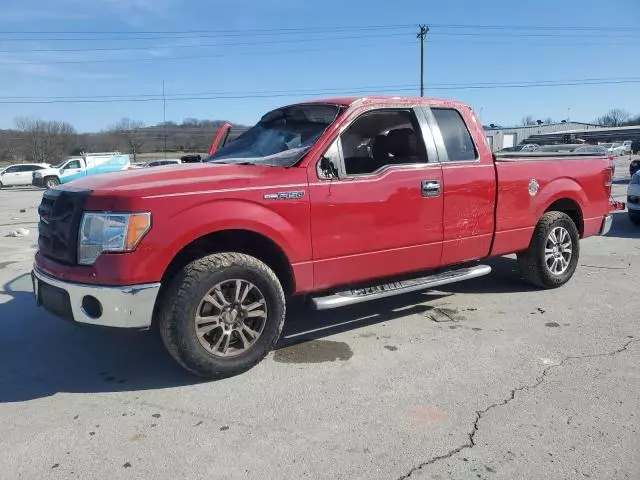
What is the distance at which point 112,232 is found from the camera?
132 inches

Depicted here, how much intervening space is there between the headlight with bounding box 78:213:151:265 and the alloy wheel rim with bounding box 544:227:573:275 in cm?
422

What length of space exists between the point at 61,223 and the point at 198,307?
114 centimetres

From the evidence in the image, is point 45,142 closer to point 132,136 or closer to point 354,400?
point 132,136

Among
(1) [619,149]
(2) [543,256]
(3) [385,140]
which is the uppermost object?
(3) [385,140]

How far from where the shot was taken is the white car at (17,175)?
35.8 metres

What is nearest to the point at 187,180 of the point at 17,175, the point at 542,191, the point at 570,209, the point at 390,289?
the point at 390,289

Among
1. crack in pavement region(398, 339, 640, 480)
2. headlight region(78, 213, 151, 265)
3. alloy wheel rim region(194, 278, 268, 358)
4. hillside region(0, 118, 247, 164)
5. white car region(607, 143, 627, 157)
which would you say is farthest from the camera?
hillside region(0, 118, 247, 164)

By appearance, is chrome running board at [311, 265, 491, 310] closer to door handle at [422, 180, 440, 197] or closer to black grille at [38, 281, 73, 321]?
door handle at [422, 180, 440, 197]

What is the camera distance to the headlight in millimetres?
3332

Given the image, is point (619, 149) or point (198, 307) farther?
point (619, 149)

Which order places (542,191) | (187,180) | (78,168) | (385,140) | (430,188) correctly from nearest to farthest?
(187,180), (430,188), (385,140), (542,191), (78,168)

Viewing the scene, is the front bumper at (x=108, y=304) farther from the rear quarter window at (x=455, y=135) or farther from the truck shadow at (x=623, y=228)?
the truck shadow at (x=623, y=228)

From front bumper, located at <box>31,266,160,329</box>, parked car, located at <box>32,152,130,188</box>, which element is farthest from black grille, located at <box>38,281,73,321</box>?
parked car, located at <box>32,152,130,188</box>

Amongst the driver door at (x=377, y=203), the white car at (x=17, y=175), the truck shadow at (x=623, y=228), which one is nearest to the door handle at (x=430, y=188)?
the driver door at (x=377, y=203)
